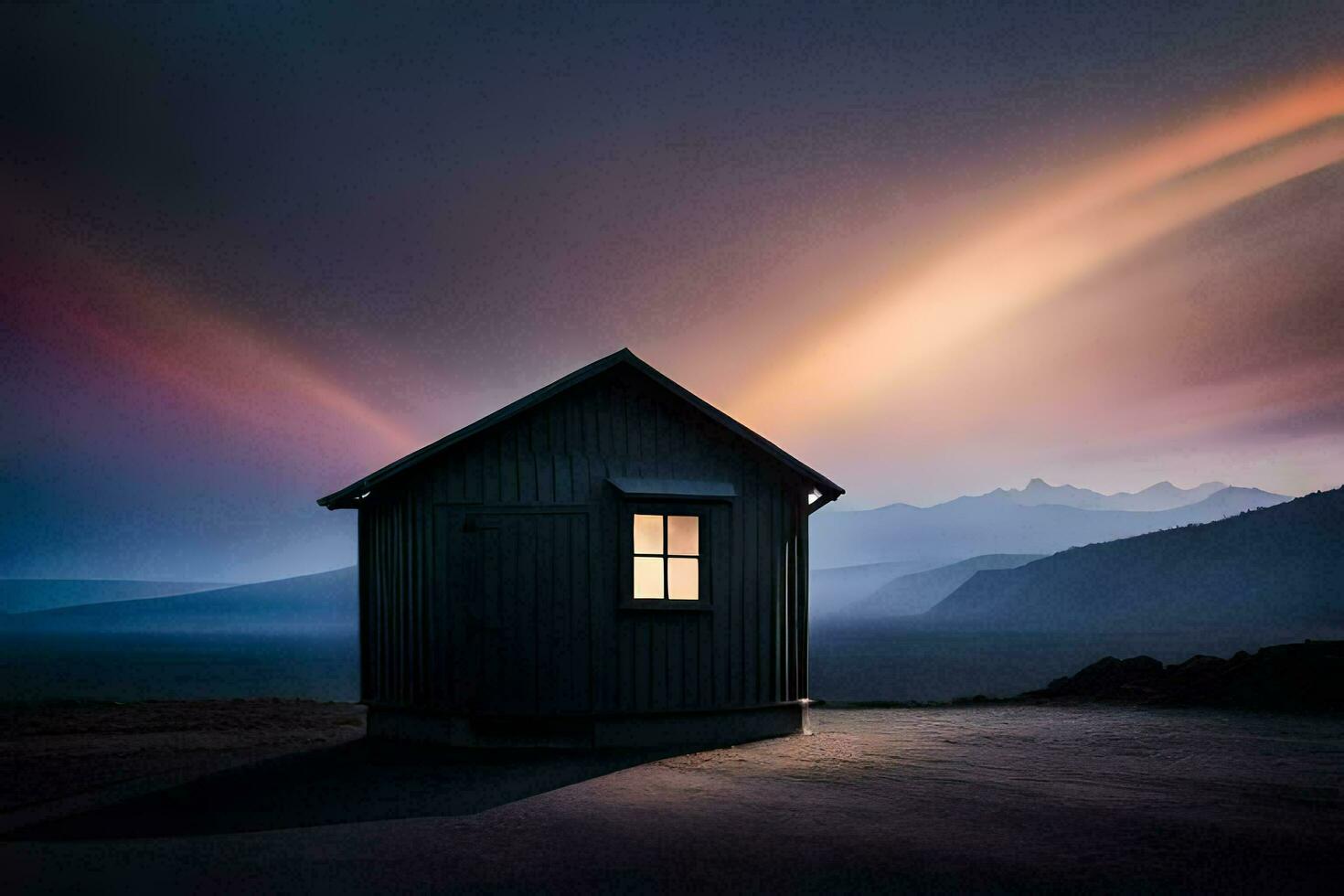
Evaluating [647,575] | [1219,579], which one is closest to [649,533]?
[647,575]

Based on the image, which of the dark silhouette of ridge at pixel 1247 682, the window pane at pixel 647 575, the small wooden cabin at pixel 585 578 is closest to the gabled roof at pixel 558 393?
the small wooden cabin at pixel 585 578

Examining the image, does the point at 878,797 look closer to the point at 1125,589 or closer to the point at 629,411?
the point at 629,411

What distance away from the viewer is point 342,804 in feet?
34.3

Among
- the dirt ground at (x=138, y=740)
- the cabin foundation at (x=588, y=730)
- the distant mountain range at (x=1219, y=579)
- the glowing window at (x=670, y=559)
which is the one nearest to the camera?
the dirt ground at (x=138, y=740)

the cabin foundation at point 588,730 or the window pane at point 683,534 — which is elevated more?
the window pane at point 683,534

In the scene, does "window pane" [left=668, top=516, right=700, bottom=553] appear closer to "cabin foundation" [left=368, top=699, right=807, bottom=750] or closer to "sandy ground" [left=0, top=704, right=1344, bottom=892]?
"cabin foundation" [left=368, top=699, right=807, bottom=750]

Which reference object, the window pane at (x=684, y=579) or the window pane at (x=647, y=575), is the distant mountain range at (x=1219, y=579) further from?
the window pane at (x=684, y=579)

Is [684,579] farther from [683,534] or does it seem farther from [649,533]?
[649,533]

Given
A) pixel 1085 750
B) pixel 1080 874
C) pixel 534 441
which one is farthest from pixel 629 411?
pixel 1080 874

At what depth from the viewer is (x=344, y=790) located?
11.3m

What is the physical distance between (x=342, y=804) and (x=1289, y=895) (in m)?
7.91

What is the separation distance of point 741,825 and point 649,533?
347 inches

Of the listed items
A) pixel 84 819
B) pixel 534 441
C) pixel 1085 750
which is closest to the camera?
pixel 84 819

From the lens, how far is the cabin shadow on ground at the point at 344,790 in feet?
31.8
